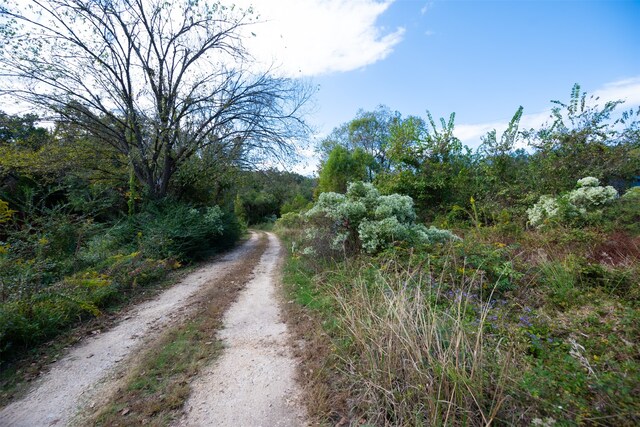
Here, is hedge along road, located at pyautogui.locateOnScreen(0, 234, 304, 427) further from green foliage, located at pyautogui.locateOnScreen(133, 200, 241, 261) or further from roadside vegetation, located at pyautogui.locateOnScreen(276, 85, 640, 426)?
Answer: green foliage, located at pyautogui.locateOnScreen(133, 200, 241, 261)

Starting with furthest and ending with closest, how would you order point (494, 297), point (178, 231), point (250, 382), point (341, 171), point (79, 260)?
point (341, 171) → point (178, 231) → point (79, 260) → point (494, 297) → point (250, 382)

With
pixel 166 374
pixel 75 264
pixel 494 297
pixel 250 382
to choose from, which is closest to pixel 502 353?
pixel 494 297

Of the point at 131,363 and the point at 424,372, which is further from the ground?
the point at 424,372

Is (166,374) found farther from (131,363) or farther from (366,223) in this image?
(366,223)

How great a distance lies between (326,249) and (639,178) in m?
10.6

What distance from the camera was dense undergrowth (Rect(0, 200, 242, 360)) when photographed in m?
4.16

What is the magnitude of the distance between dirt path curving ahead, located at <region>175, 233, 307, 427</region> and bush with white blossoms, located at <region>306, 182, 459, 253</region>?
250 cm

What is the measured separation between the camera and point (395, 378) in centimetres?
235

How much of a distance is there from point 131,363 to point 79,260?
Result: 209 inches

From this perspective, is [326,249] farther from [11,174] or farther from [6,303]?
[11,174]

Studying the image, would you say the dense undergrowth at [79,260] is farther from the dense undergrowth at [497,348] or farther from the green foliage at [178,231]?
the dense undergrowth at [497,348]

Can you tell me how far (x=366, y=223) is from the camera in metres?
6.26

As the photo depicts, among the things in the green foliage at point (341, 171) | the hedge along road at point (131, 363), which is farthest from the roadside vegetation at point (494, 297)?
the green foliage at point (341, 171)

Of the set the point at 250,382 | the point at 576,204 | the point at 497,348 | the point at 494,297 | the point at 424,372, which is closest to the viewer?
the point at 424,372
